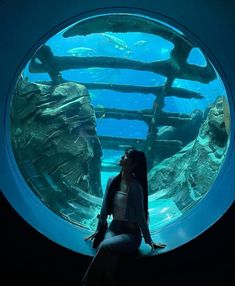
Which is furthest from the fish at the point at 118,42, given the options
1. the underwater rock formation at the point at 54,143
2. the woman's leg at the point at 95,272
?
the woman's leg at the point at 95,272

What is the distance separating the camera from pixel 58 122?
8.83m

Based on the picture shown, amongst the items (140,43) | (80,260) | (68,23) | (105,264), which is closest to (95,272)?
(105,264)

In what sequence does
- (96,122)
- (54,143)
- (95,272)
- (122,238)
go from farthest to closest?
(96,122) < (54,143) < (122,238) < (95,272)

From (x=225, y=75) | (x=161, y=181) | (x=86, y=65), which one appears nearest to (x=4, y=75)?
(x=225, y=75)

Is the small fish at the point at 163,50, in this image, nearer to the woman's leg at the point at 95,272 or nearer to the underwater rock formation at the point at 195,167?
the underwater rock formation at the point at 195,167

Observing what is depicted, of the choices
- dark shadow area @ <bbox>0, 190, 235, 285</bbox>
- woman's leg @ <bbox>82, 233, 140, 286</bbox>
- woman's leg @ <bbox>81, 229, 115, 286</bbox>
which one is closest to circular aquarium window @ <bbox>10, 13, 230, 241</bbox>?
dark shadow area @ <bbox>0, 190, 235, 285</bbox>

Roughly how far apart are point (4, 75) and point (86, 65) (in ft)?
22.3

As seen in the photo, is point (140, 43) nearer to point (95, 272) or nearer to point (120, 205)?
point (120, 205)

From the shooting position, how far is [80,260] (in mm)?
2607

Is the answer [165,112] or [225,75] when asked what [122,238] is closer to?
[225,75]

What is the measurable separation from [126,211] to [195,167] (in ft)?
26.3

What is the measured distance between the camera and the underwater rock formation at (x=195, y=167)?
27.6ft

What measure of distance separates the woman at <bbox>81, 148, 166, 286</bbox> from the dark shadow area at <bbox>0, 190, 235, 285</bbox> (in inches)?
7.2

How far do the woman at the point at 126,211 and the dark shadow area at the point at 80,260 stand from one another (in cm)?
18
